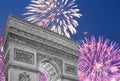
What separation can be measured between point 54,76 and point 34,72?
4081 millimetres

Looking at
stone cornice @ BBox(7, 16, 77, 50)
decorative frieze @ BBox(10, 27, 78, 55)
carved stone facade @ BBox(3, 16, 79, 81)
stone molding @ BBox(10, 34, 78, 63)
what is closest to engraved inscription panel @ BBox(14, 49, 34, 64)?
carved stone facade @ BBox(3, 16, 79, 81)

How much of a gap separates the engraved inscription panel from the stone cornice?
2.54 meters

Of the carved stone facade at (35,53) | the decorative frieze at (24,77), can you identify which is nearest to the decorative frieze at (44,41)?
the carved stone facade at (35,53)

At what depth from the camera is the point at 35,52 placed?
31.6 m

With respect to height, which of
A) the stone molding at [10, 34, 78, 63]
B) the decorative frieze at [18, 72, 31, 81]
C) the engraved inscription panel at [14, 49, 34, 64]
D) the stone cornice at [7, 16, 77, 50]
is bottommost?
the decorative frieze at [18, 72, 31, 81]

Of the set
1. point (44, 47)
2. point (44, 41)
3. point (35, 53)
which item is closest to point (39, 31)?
point (44, 41)

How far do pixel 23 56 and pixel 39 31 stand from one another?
4.03m

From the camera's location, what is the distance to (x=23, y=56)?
30.4 metres

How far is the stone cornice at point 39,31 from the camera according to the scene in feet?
101

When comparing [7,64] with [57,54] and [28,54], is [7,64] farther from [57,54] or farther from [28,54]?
[57,54]

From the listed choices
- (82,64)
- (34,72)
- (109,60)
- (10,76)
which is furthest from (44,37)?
(109,60)

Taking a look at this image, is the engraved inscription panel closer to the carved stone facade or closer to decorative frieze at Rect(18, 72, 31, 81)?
the carved stone facade

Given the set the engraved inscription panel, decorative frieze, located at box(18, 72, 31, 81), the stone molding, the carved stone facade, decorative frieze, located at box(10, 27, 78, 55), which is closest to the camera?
decorative frieze, located at box(18, 72, 31, 81)

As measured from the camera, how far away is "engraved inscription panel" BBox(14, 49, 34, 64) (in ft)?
97.8
